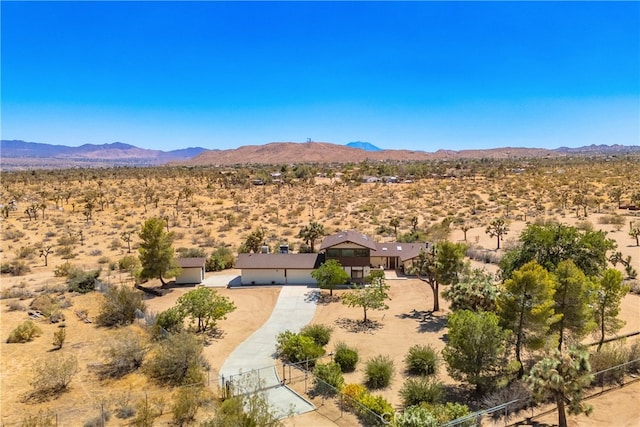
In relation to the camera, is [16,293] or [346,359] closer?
[346,359]

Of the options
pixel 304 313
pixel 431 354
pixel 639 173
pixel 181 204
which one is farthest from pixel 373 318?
pixel 639 173

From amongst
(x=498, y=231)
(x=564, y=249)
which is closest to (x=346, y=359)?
(x=564, y=249)

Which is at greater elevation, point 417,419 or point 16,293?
point 417,419

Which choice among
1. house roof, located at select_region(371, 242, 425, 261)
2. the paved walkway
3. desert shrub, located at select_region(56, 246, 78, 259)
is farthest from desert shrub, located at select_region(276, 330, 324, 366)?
desert shrub, located at select_region(56, 246, 78, 259)

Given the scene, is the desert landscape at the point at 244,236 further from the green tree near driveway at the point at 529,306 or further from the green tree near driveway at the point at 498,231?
the green tree near driveway at the point at 529,306

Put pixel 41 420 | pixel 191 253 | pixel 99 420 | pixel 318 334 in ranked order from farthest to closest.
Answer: pixel 191 253 < pixel 318 334 < pixel 99 420 < pixel 41 420

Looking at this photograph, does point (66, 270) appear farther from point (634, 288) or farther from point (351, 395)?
point (634, 288)

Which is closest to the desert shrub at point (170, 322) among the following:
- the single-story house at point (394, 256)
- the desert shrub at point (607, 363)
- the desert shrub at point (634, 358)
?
the single-story house at point (394, 256)
